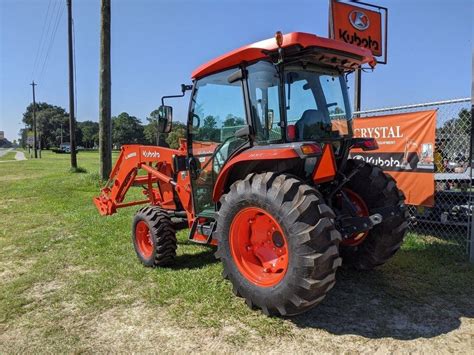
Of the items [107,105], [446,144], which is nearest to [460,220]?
[446,144]

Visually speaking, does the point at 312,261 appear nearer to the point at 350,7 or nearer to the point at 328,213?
the point at 328,213

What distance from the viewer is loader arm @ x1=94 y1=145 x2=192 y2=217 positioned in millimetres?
5629

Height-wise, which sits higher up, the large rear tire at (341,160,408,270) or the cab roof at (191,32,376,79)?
the cab roof at (191,32,376,79)

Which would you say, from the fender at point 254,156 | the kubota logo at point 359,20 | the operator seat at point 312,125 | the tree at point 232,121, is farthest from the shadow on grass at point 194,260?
the kubota logo at point 359,20

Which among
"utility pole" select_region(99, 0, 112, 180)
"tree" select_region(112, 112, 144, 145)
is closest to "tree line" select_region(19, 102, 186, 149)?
"tree" select_region(112, 112, 144, 145)

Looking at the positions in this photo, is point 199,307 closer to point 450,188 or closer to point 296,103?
point 296,103

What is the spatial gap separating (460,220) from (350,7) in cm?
499

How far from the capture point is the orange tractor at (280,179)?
3.62m

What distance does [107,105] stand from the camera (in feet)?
46.6

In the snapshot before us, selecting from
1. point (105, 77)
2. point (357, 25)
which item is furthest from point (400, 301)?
point (105, 77)

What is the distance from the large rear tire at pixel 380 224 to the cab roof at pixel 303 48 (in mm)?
1186

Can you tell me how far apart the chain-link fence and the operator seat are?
2653 millimetres

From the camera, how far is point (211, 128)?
4.98m

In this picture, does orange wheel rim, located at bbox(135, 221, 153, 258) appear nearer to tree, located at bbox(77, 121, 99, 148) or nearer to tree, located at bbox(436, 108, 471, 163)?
tree, located at bbox(436, 108, 471, 163)
